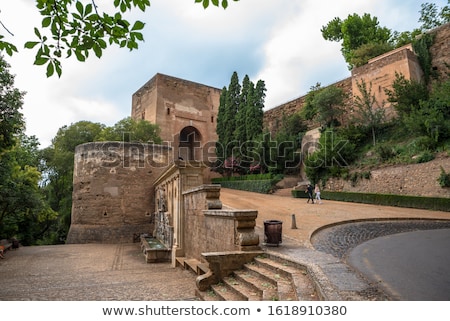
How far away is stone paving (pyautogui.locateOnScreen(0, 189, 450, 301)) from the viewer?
12.9ft

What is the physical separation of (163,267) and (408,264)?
21.0ft

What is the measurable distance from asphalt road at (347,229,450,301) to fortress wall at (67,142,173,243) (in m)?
11.8

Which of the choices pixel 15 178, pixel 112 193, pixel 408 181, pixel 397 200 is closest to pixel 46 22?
pixel 112 193

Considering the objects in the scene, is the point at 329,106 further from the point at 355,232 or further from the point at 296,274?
the point at 296,274

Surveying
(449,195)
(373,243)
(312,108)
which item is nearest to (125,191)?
(373,243)

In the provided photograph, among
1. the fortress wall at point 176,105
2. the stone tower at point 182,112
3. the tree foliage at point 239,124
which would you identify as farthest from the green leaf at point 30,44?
the fortress wall at point 176,105

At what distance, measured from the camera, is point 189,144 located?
1278 inches

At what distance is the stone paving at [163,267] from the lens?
394 cm

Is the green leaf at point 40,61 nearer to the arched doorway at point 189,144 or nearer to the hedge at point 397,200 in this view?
the hedge at point 397,200

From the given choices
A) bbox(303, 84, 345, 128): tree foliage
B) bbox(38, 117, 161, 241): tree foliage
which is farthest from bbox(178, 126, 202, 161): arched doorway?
bbox(303, 84, 345, 128): tree foliage

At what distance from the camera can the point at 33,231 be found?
62.1 feet

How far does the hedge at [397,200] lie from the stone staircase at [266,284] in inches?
467
